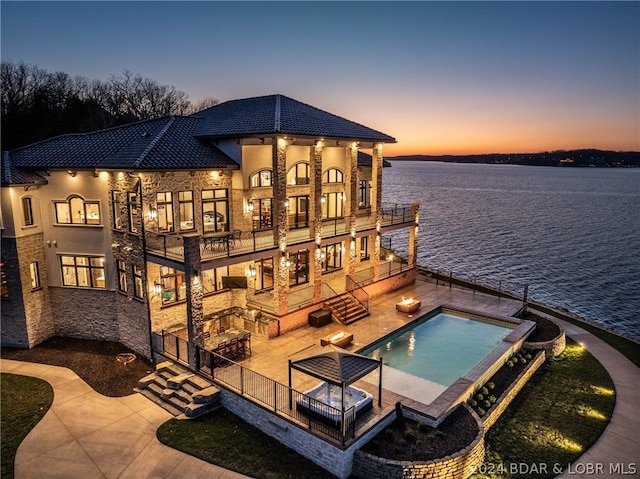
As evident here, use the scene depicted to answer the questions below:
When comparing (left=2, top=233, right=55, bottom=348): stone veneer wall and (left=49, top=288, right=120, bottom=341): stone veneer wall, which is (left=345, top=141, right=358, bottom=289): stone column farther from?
(left=2, top=233, right=55, bottom=348): stone veneer wall

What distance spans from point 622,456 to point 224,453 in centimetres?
1262

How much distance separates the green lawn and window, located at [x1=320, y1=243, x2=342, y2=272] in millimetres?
15307

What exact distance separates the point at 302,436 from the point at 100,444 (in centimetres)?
636

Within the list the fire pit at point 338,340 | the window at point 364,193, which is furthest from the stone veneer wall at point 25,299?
the window at point 364,193

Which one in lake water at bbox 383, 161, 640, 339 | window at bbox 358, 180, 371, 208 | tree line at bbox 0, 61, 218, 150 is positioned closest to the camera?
window at bbox 358, 180, 371, 208

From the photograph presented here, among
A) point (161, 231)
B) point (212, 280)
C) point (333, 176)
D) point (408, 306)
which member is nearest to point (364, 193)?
point (333, 176)

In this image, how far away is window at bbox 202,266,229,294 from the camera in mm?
20203

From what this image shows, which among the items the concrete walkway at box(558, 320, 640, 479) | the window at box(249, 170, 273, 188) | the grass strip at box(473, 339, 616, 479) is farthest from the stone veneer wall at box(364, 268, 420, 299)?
the concrete walkway at box(558, 320, 640, 479)

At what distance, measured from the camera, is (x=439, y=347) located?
19875mm

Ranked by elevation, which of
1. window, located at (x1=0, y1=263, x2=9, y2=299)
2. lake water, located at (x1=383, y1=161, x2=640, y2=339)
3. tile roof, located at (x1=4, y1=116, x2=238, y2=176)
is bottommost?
lake water, located at (x1=383, y1=161, x2=640, y2=339)

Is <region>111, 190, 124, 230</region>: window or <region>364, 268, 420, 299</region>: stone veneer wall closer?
<region>111, 190, 124, 230</region>: window

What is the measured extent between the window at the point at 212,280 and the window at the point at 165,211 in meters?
2.74

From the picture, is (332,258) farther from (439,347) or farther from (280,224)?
(439,347)

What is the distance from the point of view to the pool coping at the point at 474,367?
1429cm
